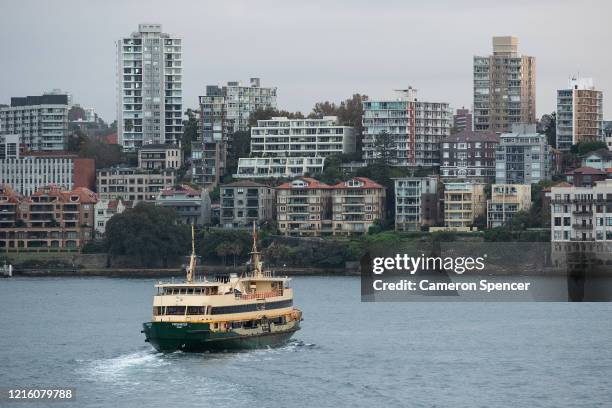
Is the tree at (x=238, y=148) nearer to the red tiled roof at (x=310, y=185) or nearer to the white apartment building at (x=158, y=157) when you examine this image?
the white apartment building at (x=158, y=157)

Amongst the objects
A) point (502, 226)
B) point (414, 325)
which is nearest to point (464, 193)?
point (502, 226)

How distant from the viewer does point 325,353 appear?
62.5 metres

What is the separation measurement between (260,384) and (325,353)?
868cm

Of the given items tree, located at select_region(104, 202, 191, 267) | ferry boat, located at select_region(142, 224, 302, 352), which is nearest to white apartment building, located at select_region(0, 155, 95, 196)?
tree, located at select_region(104, 202, 191, 267)

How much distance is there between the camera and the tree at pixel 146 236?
11956cm

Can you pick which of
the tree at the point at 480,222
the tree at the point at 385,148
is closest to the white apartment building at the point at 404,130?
the tree at the point at 385,148

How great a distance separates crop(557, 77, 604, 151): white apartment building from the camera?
147 meters

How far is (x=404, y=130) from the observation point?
143875 millimetres

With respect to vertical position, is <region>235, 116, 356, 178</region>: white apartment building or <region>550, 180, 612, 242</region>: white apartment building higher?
<region>235, 116, 356, 178</region>: white apartment building

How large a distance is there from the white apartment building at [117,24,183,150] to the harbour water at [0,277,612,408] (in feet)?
227

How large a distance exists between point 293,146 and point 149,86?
16114 millimetres

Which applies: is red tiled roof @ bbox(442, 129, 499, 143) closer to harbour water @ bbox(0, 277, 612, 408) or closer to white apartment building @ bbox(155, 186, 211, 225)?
white apartment building @ bbox(155, 186, 211, 225)

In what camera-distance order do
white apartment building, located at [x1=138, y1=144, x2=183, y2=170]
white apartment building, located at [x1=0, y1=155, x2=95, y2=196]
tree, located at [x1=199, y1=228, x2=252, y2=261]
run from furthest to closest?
white apartment building, located at [x1=138, y1=144, x2=183, y2=170], white apartment building, located at [x1=0, y1=155, x2=95, y2=196], tree, located at [x1=199, y1=228, x2=252, y2=261]

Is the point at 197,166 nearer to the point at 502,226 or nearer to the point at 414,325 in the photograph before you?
the point at 502,226
